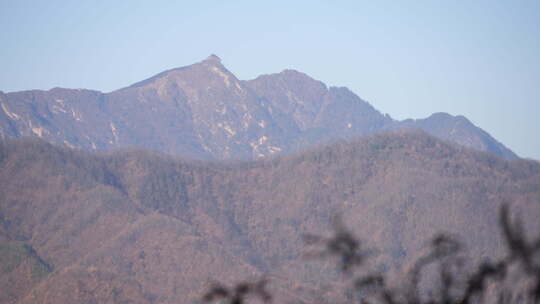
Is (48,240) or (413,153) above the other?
(413,153)

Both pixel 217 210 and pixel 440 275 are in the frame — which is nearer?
pixel 440 275

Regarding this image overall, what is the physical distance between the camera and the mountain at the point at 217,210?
110562 millimetres

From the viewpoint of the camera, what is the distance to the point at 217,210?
15688 cm

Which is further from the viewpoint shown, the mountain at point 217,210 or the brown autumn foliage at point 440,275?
the mountain at point 217,210

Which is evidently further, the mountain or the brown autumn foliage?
the mountain

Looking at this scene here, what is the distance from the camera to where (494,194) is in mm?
141625

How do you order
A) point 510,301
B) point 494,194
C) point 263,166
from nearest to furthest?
point 510,301
point 494,194
point 263,166

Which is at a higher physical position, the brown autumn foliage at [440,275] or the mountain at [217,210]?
the brown autumn foliage at [440,275]

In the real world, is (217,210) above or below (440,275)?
below

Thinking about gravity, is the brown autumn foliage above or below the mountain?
above

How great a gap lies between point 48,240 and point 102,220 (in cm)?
958

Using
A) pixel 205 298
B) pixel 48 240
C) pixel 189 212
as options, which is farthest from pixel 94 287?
pixel 205 298

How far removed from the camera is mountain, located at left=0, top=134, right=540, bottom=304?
363 feet

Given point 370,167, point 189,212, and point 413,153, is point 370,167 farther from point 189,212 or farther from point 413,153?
point 189,212
